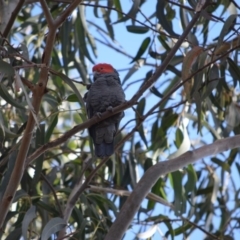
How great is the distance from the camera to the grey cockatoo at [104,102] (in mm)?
2803

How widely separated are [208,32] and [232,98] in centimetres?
34

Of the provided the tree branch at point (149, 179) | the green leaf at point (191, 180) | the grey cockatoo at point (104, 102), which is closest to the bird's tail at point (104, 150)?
the grey cockatoo at point (104, 102)

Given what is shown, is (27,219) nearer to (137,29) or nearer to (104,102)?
(104,102)

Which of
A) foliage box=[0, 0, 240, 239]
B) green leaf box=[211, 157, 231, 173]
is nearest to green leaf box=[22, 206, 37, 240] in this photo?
foliage box=[0, 0, 240, 239]

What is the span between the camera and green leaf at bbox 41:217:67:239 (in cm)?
241

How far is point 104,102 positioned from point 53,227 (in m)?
0.71

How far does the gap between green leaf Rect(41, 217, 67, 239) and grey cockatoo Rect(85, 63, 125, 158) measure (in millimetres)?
357

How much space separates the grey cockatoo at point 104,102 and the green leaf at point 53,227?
357mm

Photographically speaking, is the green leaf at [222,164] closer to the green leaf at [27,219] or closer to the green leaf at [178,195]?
the green leaf at [178,195]

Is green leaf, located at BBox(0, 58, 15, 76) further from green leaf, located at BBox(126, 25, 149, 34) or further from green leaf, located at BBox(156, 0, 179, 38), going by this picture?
green leaf, located at BBox(126, 25, 149, 34)

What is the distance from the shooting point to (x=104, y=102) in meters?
3.00

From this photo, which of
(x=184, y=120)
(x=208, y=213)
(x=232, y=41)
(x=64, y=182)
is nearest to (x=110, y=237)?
(x=232, y=41)

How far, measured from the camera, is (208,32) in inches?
138

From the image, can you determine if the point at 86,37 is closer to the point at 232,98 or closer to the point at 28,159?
the point at 232,98
